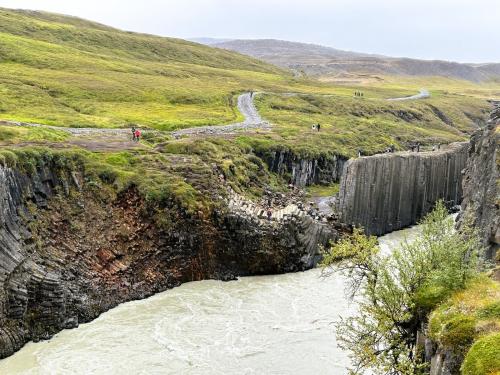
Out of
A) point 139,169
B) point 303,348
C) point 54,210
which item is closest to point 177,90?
point 139,169

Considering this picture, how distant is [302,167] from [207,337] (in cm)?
4441

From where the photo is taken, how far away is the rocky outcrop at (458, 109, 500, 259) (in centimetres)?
3653

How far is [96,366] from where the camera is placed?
3319 cm

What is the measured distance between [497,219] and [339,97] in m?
111

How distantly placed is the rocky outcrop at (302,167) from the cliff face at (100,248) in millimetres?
22582

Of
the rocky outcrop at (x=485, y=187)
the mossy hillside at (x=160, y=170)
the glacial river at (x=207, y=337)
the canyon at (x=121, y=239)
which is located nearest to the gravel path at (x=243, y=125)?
the mossy hillside at (x=160, y=170)

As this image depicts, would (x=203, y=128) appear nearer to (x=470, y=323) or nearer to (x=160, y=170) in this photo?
(x=160, y=170)

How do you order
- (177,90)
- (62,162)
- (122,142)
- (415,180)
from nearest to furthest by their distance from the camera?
1. (62,162)
2. (122,142)
3. (415,180)
4. (177,90)

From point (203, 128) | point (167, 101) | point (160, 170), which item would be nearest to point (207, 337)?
point (160, 170)

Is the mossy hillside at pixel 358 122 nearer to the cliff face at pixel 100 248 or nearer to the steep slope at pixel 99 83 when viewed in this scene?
the steep slope at pixel 99 83

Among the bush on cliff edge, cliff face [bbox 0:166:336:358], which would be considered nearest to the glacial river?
cliff face [bbox 0:166:336:358]

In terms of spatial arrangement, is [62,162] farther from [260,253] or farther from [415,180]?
[415,180]

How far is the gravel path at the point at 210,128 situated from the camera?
66.2 metres

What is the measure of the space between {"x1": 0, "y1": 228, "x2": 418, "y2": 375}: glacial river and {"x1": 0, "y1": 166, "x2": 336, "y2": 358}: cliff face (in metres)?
1.33
